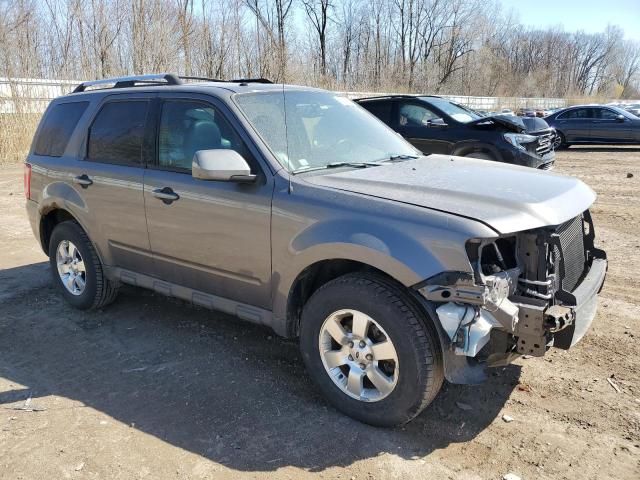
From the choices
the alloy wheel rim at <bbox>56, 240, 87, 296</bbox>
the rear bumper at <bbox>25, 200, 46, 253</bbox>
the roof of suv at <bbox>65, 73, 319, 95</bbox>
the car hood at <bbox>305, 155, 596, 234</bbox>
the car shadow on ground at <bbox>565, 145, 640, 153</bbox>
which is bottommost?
the car shadow on ground at <bbox>565, 145, 640, 153</bbox>

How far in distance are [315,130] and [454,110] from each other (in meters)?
7.35

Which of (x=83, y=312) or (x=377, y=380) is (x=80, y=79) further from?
(x=377, y=380)

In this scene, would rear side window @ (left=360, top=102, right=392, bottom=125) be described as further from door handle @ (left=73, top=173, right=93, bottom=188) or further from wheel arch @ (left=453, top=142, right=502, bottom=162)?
door handle @ (left=73, top=173, right=93, bottom=188)

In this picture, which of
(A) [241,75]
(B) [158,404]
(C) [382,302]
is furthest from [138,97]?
(A) [241,75]

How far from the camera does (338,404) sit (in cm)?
338

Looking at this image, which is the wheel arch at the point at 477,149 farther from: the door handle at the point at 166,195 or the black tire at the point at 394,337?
the black tire at the point at 394,337

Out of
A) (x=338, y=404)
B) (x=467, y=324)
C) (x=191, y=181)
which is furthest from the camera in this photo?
(x=191, y=181)

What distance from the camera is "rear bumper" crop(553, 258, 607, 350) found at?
9.78 feet

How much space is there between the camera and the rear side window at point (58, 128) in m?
5.03

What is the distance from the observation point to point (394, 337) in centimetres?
304

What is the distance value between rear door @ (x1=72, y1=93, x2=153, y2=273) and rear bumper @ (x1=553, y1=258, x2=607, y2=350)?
303 cm

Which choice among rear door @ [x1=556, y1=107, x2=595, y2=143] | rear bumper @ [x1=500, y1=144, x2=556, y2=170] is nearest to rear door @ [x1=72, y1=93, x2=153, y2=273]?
rear bumper @ [x1=500, y1=144, x2=556, y2=170]

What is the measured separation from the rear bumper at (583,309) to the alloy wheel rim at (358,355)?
0.91m

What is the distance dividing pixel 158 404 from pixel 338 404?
1171 mm
